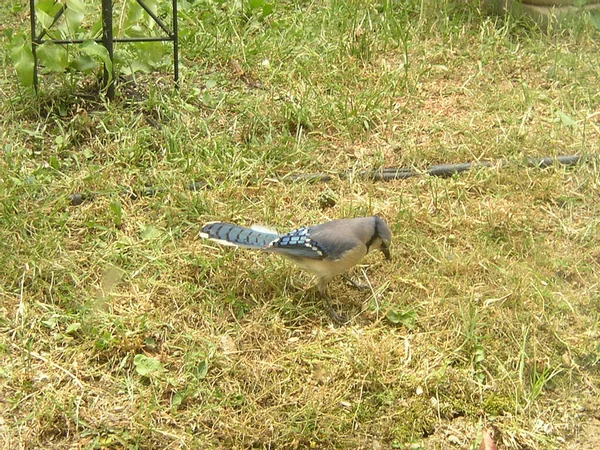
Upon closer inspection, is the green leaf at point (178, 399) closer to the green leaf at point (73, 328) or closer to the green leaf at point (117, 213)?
the green leaf at point (73, 328)

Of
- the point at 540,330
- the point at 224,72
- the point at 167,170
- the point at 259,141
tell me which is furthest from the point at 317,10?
the point at 540,330

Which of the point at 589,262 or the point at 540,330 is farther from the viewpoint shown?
the point at 589,262

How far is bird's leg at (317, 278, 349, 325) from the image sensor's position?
4755mm

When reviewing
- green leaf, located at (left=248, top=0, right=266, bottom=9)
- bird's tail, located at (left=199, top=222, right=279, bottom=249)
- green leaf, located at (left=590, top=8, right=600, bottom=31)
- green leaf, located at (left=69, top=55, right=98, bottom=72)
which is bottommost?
bird's tail, located at (left=199, top=222, right=279, bottom=249)

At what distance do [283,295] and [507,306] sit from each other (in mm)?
1171

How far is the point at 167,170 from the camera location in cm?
568

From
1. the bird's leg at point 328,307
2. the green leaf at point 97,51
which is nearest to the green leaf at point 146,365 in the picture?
the bird's leg at point 328,307

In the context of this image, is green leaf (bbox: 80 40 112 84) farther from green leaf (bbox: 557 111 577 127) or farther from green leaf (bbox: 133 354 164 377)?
green leaf (bbox: 557 111 577 127)

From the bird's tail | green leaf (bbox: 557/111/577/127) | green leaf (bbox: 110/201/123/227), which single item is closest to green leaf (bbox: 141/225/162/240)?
green leaf (bbox: 110/201/123/227)

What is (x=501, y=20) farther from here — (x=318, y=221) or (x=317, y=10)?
(x=318, y=221)

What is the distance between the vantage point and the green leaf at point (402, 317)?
4.72 meters

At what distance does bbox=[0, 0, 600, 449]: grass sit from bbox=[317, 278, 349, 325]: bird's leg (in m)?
0.06

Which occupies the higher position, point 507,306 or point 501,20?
point 501,20

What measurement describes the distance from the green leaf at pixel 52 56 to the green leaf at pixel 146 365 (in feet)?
7.75
